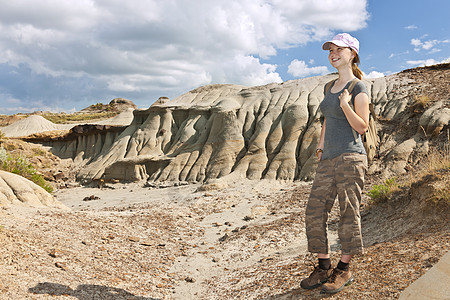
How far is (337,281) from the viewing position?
11.9ft

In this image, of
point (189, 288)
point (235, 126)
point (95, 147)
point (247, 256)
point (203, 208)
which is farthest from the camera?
point (95, 147)

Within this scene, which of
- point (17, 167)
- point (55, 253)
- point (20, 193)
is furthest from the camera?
point (17, 167)

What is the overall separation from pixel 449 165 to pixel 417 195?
0.77m

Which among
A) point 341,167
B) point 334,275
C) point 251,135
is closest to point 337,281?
point 334,275

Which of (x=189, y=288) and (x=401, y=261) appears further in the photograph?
(x=189, y=288)

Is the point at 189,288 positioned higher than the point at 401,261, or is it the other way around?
the point at 401,261

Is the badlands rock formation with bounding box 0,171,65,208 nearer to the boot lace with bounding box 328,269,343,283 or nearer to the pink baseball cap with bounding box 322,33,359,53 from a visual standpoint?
the boot lace with bounding box 328,269,343,283

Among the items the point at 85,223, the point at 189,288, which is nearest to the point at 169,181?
the point at 85,223

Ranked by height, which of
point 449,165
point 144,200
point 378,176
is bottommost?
point 144,200

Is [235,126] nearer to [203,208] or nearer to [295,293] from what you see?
[203,208]

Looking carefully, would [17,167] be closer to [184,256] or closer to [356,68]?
[184,256]

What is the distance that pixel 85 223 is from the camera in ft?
Result: 23.9

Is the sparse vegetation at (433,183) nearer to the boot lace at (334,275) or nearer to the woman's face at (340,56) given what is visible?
the boot lace at (334,275)

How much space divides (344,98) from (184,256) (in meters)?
5.09
